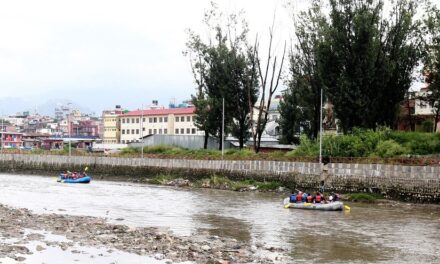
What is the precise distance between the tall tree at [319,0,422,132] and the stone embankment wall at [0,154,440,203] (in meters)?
8.34

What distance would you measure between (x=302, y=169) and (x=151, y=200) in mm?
15442

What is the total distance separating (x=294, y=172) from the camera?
55.2 metres

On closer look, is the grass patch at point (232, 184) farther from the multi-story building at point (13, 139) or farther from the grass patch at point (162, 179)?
the multi-story building at point (13, 139)

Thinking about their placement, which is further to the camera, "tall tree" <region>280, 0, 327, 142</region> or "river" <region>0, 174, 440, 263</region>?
"tall tree" <region>280, 0, 327, 142</region>

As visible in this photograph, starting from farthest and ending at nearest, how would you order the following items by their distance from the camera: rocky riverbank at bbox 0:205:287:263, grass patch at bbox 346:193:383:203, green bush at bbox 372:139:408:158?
1. green bush at bbox 372:139:408:158
2. grass patch at bbox 346:193:383:203
3. rocky riverbank at bbox 0:205:287:263

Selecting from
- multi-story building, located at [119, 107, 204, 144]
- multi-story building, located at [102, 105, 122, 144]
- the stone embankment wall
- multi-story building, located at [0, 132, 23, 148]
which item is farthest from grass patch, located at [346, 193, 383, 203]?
multi-story building, located at [0, 132, 23, 148]

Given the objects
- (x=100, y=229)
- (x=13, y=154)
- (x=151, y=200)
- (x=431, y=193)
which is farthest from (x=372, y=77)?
(x=13, y=154)

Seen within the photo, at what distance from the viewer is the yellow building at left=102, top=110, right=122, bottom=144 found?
153 m

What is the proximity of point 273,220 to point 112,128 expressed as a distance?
12534 centimetres

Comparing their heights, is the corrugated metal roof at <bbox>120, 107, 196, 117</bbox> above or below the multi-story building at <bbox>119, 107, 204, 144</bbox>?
above

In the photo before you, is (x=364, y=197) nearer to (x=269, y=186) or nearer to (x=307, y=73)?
(x=269, y=186)

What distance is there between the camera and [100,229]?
28062mm

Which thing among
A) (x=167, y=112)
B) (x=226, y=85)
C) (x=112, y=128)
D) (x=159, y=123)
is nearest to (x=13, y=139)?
(x=112, y=128)

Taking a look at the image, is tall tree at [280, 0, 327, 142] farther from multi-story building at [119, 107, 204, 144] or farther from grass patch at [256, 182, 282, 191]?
multi-story building at [119, 107, 204, 144]
